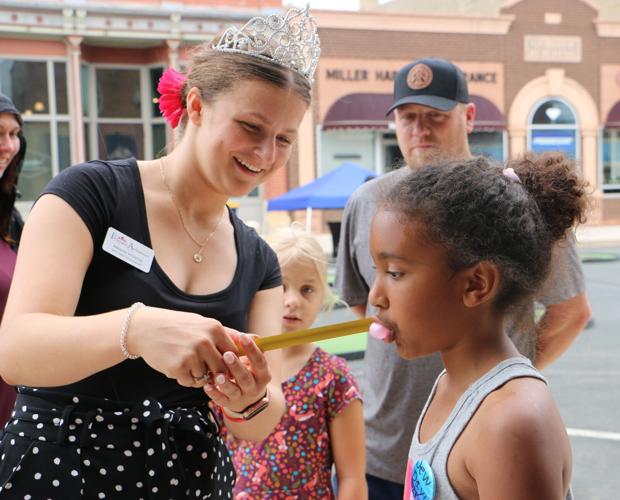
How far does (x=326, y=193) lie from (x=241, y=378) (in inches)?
491

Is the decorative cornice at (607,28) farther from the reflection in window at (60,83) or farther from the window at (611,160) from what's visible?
the reflection in window at (60,83)

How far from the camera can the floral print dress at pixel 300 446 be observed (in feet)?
7.64

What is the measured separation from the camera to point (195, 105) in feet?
5.90

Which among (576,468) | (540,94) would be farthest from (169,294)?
(540,94)

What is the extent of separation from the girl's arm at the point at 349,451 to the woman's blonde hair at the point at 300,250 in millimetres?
505

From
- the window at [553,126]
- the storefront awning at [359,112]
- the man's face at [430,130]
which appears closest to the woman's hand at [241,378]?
the man's face at [430,130]

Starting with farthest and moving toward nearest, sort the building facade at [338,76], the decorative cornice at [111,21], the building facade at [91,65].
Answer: the building facade at [338,76], the building facade at [91,65], the decorative cornice at [111,21]

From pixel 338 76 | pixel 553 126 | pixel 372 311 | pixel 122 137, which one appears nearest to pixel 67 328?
pixel 372 311

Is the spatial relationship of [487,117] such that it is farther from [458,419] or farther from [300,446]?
[458,419]

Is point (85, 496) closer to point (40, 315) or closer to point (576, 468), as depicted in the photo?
point (40, 315)

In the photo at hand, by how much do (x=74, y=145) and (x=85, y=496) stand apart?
16622 mm

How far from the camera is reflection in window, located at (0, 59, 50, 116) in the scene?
1658 centimetres

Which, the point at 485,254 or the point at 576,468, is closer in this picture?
the point at 485,254

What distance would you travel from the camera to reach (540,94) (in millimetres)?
22531
